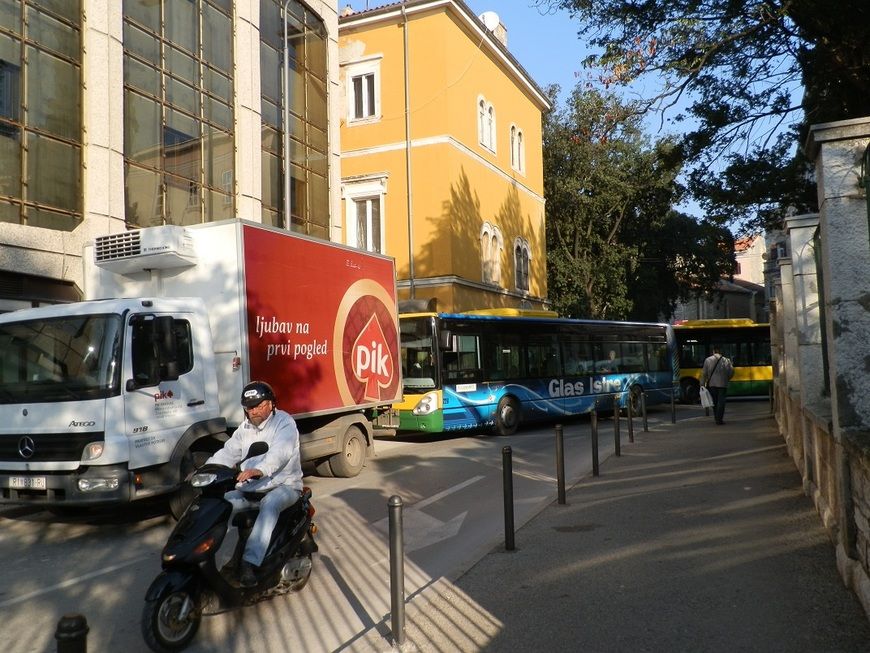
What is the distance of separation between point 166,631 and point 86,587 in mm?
1990

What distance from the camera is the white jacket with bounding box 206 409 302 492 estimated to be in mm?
5484

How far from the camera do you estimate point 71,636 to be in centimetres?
248

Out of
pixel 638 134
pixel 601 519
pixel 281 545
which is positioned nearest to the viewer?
pixel 281 545

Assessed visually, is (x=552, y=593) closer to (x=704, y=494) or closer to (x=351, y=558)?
(x=351, y=558)

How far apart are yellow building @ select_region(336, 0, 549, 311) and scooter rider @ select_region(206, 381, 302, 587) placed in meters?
19.9

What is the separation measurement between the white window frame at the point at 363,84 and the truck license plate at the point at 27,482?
21579 millimetres

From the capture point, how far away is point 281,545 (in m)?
5.43

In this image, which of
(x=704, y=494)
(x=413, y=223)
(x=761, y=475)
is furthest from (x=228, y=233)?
(x=413, y=223)

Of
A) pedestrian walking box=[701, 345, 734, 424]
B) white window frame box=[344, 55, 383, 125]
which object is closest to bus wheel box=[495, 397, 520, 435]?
pedestrian walking box=[701, 345, 734, 424]

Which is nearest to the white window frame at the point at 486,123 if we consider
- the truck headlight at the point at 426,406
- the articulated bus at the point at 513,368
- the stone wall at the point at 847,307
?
the articulated bus at the point at 513,368

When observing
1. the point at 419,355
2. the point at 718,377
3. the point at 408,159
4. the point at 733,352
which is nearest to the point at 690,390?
the point at 733,352

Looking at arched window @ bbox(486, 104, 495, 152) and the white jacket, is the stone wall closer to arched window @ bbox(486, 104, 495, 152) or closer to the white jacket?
the white jacket

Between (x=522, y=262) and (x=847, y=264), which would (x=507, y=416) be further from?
(x=522, y=262)

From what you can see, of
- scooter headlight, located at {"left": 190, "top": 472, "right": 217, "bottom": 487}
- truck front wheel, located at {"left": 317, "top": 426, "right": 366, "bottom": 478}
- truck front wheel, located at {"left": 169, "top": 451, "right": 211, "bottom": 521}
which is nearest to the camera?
scooter headlight, located at {"left": 190, "top": 472, "right": 217, "bottom": 487}
